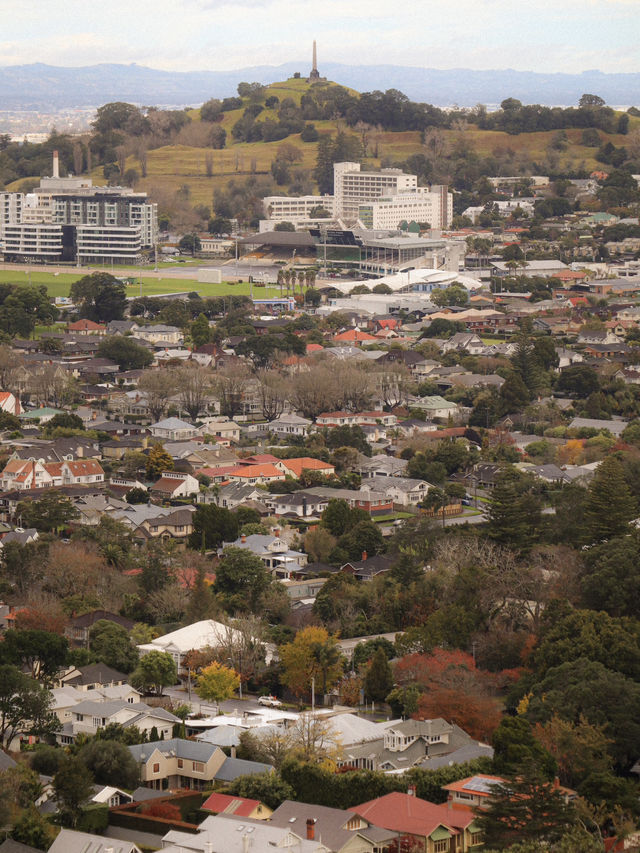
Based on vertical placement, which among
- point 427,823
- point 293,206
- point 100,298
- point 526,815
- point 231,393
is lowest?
point 231,393

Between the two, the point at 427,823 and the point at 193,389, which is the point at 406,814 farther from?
the point at 193,389

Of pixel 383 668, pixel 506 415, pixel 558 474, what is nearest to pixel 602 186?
pixel 506 415

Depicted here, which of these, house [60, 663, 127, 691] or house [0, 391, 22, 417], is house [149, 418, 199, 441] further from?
house [60, 663, 127, 691]

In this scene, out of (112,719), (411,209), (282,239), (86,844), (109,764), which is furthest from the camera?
(411,209)

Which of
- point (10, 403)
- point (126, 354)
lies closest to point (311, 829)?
point (10, 403)

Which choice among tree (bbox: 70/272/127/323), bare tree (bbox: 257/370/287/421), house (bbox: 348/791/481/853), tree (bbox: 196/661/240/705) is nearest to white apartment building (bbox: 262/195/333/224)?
tree (bbox: 70/272/127/323)

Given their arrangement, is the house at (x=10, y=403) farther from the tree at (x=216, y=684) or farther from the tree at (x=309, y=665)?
the tree at (x=216, y=684)

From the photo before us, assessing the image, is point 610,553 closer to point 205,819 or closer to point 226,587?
point 226,587
